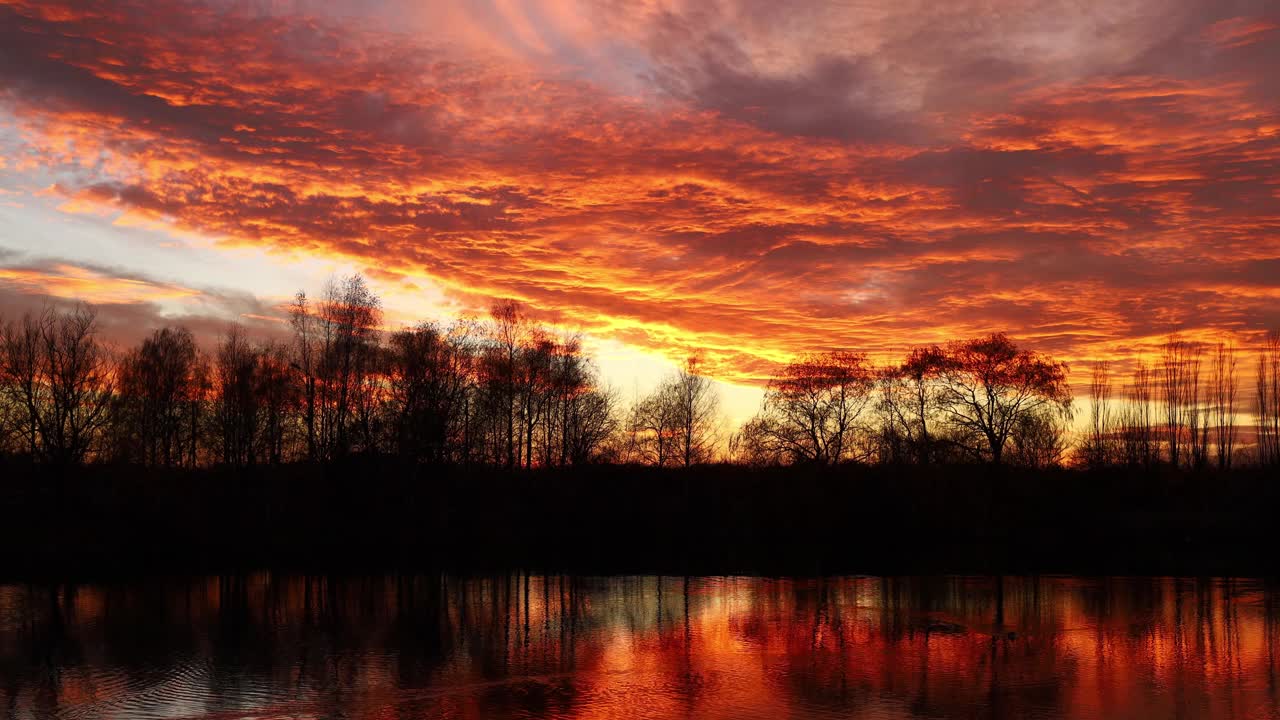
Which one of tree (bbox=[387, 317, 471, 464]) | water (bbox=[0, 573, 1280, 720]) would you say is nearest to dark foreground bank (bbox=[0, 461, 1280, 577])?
tree (bbox=[387, 317, 471, 464])

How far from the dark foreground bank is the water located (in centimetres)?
1236

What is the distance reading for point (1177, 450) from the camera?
72500 mm

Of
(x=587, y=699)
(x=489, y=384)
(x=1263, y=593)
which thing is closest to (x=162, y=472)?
(x=489, y=384)

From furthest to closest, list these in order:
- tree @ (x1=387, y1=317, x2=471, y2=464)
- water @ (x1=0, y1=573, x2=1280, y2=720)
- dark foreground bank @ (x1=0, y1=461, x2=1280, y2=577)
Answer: tree @ (x1=387, y1=317, x2=471, y2=464) → dark foreground bank @ (x1=0, y1=461, x2=1280, y2=577) → water @ (x1=0, y1=573, x2=1280, y2=720)

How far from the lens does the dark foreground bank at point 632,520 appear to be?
1703 inches

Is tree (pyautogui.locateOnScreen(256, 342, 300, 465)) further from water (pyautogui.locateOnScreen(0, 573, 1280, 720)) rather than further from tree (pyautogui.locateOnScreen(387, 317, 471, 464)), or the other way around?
water (pyautogui.locateOnScreen(0, 573, 1280, 720))

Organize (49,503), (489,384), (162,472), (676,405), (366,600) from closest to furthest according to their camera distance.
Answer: (366,600) < (49,503) < (162,472) < (489,384) < (676,405)

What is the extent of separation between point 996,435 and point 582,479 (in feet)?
85.9

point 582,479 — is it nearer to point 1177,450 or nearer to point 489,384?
point 489,384

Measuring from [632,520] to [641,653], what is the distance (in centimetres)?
3433

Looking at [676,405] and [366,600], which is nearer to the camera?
[366,600]

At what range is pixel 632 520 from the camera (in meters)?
52.9

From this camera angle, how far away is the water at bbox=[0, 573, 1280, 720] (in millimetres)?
14266

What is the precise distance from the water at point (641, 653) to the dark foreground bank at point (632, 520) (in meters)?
12.4
